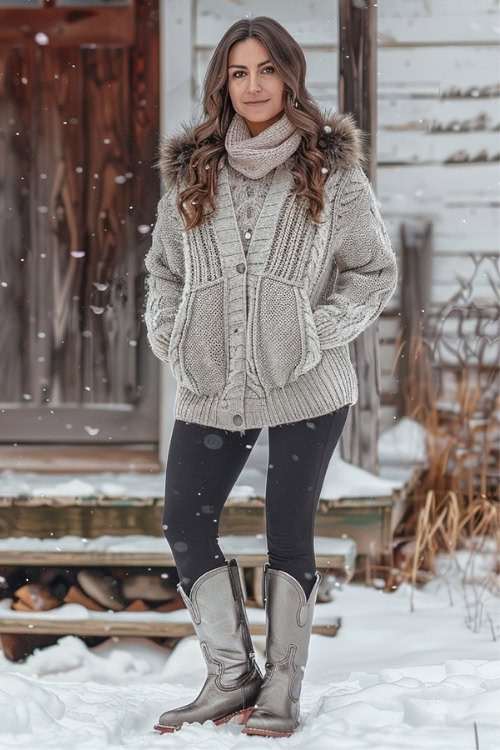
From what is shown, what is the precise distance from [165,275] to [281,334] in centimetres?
34

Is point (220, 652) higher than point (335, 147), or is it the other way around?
point (335, 147)

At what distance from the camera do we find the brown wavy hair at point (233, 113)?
1.85m

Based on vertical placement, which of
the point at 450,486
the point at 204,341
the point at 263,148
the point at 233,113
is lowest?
the point at 450,486

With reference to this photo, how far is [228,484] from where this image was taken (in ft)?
6.43

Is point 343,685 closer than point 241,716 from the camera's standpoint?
No

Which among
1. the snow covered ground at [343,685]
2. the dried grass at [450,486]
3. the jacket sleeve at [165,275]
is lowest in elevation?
the snow covered ground at [343,685]

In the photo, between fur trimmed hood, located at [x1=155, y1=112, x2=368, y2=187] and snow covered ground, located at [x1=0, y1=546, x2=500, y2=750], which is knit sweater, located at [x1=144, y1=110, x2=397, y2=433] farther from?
snow covered ground, located at [x1=0, y1=546, x2=500, y2=750]

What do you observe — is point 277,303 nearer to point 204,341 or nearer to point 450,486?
point 204,341

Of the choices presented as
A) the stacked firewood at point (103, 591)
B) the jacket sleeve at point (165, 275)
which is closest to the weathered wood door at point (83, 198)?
the stacked firewood at point (103, 591)

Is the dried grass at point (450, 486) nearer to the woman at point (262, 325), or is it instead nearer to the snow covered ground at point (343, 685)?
the snow covered ground at point (343, 685)

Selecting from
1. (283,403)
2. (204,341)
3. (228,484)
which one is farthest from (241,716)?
(204,341)

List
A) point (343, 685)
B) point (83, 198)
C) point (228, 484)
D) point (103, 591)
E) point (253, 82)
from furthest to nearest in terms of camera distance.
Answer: point (83, 198), point (103, 591), point (343, 685), point (228, 484), point (253, 82)

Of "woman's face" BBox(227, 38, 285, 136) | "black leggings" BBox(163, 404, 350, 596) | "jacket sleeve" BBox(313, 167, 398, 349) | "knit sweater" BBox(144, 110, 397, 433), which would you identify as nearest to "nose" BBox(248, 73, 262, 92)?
"woman's face" BBox(227, 38, 285, 136)

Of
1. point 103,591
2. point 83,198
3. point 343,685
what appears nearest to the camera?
point 343,685
